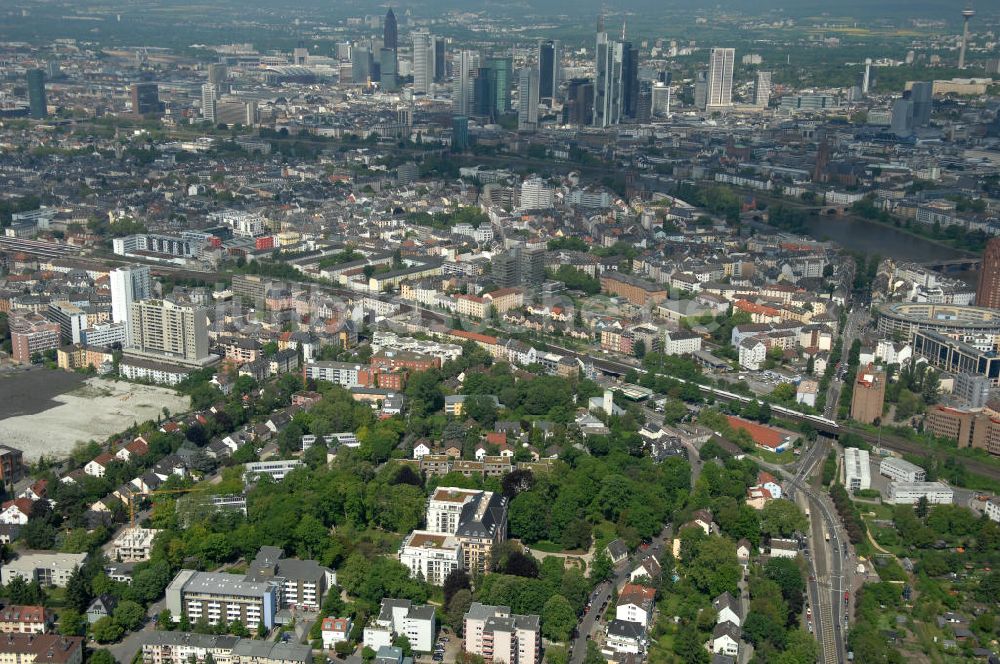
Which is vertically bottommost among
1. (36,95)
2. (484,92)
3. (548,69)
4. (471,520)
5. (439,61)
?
(471,520)

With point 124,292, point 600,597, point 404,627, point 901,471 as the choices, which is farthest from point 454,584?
point 124,292

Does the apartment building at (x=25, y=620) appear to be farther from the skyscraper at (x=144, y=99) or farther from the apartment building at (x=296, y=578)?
the skyscraper at (x=144, y=99)

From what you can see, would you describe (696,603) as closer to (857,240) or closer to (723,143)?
(857,240)

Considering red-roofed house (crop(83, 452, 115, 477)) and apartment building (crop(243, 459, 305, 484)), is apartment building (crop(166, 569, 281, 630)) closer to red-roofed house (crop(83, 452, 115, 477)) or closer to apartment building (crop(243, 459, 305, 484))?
apartment building (crop(243, 459, 305, 484))

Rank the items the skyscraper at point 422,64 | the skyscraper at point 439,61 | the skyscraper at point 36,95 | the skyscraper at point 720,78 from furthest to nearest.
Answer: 1. the skyscraper at point 439,61
2. the skyscraper at point 422,64
3. the skyscraper at point 720,78
4. the skyscraper at point 36,95

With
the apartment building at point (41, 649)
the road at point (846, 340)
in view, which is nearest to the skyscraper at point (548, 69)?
the road at point (846, 340)

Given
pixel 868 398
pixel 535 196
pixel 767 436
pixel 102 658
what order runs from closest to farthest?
pixel 102 658 < pixel 767 436 < pixel 868 398 < pixel 535 196

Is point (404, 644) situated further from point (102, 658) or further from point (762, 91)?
point (762, 91)
